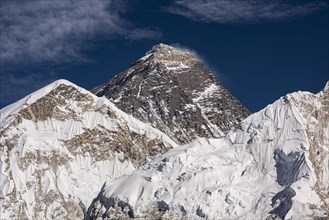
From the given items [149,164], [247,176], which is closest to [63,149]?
[149,164]

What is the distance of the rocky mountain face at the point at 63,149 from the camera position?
15925 centimetres

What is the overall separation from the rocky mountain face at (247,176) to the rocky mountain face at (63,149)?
48.2 ft

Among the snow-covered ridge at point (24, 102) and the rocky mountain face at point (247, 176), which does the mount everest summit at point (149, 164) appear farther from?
the snow-covered ridge at point (24, 102)

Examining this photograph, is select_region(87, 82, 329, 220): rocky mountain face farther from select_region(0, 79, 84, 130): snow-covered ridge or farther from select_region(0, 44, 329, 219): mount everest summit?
select_region(0, 79, 84, 130): snow-covered ridge

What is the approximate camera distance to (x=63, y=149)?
559ft

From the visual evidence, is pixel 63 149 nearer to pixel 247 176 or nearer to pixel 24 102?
pixel 24 102

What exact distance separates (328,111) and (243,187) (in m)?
22.5

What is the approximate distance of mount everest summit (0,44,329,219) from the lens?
13562cm

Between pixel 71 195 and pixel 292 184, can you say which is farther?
pixel 71 195

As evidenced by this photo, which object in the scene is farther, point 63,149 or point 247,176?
point 63,149

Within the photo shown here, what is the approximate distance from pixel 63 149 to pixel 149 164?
83.0 ft

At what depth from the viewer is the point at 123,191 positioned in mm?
143000

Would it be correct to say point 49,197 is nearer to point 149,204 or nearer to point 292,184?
point 149,204

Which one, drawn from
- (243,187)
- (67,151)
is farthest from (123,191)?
(67,151)
